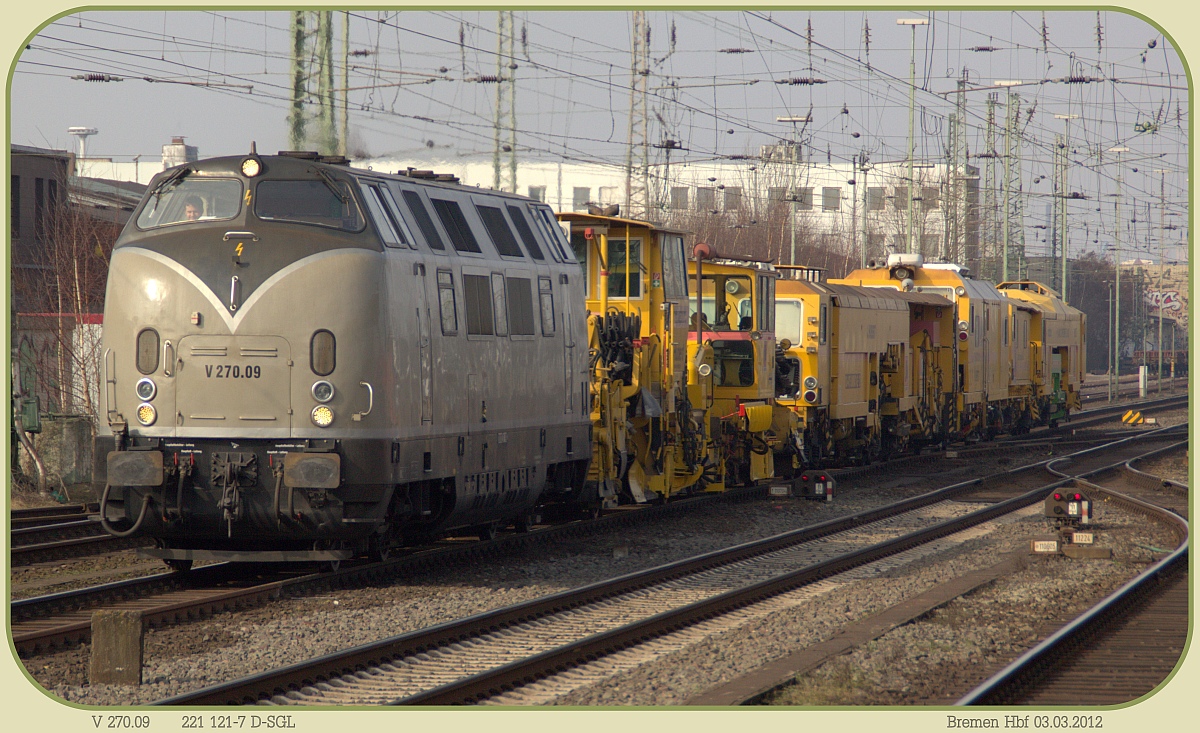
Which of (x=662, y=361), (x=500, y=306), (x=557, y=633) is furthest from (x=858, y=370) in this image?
(x=557, y=633)

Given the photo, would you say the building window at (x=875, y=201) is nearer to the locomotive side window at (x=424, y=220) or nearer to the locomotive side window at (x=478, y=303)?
the locomotive side window at (x=478, y=303)

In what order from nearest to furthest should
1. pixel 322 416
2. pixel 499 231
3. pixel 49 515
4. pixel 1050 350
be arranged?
pixel 322 416 → pixel 499 231 → pixel 49 515 → pixel 1050 350

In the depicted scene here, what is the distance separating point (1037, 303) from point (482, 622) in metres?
35.3

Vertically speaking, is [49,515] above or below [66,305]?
below

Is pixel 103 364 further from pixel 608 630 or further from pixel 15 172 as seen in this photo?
pixel 15 172

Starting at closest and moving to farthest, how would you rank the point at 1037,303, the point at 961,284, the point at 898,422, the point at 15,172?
the point at 15,172 → the point at 898,422 → the point at 961,284 → the point at 1037,303

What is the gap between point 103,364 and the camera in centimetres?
1209

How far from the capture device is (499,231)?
14.3 meters

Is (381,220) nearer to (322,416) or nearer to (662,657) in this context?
(322,416)

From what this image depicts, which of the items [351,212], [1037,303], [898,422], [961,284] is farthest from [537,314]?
[1037,303]

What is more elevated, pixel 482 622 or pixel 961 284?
pixel 961 284

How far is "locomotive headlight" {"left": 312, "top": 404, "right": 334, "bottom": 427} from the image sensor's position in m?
11.6

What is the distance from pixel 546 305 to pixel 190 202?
4.27 m

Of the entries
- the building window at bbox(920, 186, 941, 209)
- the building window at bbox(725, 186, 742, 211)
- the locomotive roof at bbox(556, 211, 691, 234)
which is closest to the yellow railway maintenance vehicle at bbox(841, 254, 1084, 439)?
the building window at bbox(920, 186, 941, 209)
